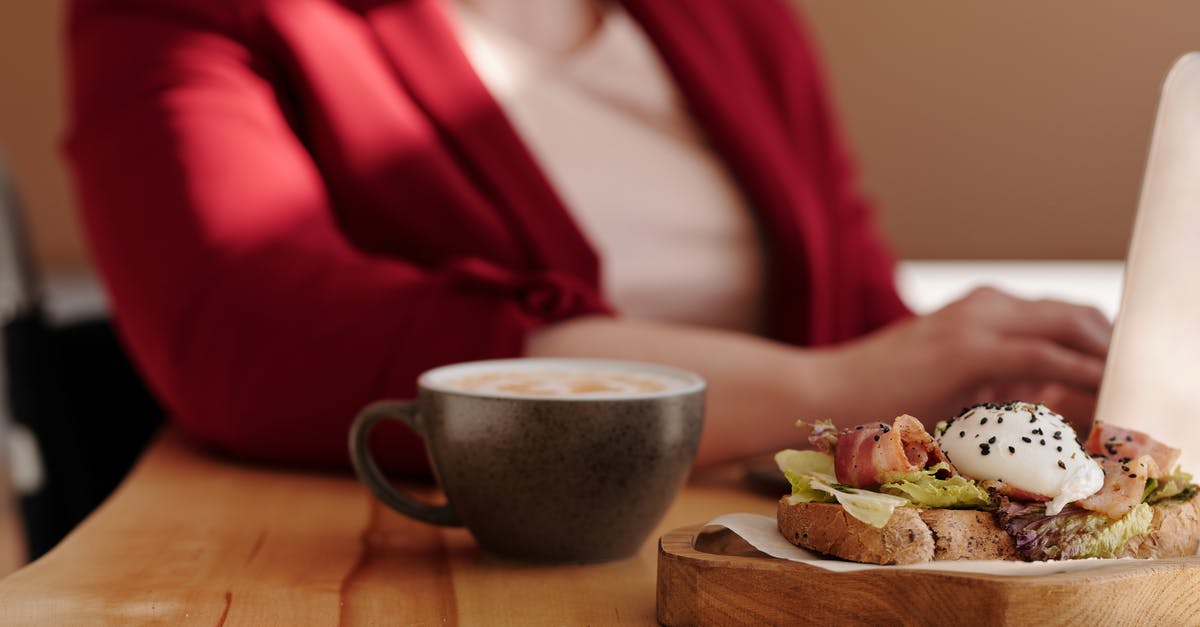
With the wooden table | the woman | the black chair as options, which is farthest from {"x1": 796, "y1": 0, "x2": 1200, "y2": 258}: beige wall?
the wooden table

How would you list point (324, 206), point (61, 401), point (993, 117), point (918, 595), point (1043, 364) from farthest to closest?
point (993, 117) < point (61, 401) < point (324, 206) < point (1043, 364) < point (918, 595)

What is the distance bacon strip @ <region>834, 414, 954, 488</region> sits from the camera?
0.38m

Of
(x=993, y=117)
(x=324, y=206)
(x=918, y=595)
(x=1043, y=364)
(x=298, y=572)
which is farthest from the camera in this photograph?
(x=993, y=117)

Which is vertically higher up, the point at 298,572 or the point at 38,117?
the point at 298,572

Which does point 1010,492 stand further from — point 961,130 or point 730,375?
point 961,130

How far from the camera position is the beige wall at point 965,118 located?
6.31 feet

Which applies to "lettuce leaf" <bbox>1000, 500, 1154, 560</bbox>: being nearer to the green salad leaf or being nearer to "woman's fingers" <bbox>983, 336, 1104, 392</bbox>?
the green salad leaf

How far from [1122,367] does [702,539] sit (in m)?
0.19

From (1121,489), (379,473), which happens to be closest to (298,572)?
(379,473)

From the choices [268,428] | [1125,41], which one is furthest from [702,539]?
[1125,41]

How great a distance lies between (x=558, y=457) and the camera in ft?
1.44

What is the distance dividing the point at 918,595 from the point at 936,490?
1.7 inches

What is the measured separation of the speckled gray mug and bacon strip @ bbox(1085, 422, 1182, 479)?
15 centimetres

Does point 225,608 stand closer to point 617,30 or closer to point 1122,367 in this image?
point 1122,367
